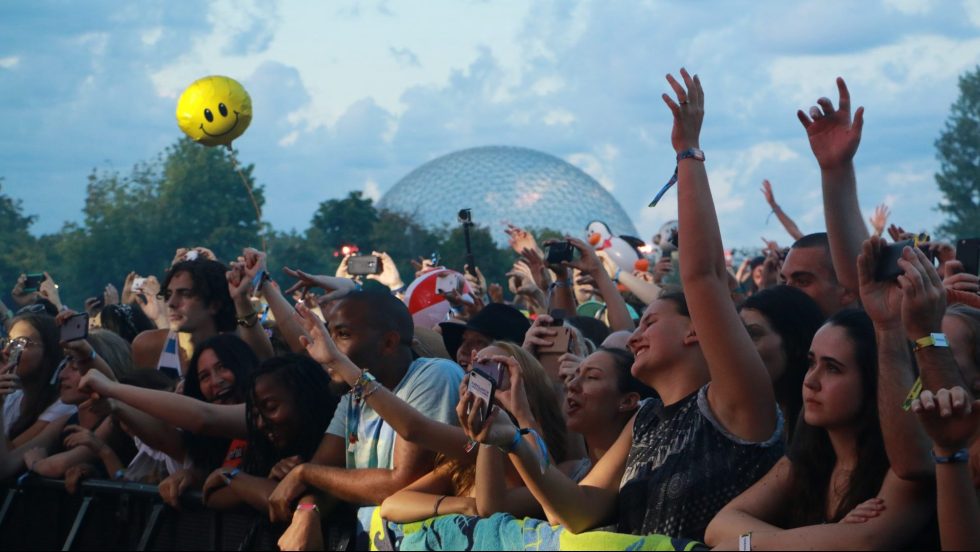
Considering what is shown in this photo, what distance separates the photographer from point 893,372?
3.94 metres

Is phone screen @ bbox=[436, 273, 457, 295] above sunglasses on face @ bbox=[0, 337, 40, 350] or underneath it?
above

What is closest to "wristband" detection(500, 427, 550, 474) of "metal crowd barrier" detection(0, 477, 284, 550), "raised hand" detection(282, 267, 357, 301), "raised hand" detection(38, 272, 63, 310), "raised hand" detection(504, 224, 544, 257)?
"metal crowd barrier" detection(0, 477, 284, 550)

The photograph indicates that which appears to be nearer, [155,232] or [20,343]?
[20,343]

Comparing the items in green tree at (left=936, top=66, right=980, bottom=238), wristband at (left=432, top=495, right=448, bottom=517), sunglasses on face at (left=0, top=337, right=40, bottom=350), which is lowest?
wristband at (left=432, top=495, right=448, bottom=517)

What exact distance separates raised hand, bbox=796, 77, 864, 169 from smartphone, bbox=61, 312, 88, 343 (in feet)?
12.4

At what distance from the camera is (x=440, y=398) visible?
577 centimetres

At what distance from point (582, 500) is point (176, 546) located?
8.67ft

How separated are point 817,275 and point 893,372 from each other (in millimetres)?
2115

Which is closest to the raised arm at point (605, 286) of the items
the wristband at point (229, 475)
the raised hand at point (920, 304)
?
the wristband at point (229, 475)

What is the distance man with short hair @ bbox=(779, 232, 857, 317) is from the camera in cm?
Result: 600

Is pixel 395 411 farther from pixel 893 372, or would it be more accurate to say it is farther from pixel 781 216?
pixel 781 216

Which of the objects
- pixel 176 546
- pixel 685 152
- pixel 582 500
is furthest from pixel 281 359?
pixel 685 152

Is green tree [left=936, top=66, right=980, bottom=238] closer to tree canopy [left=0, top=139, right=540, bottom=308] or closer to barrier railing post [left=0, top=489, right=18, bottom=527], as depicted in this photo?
tree canopy [left=0, top=139, right=540, bottom=308]

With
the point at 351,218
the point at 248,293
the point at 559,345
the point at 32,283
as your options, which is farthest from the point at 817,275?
the point at 351,218
